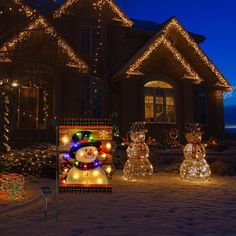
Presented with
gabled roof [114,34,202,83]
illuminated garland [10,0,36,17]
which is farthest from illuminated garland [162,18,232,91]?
illuminated garland [10,0,36,17]

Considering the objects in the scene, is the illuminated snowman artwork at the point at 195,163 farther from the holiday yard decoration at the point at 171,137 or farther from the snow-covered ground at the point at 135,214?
the holiday yard decoration at the point at 171,137

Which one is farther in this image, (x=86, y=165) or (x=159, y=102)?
(x=159, y=102)

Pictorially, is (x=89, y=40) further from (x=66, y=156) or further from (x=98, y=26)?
(x=66, y=156)

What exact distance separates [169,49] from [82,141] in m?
11.0

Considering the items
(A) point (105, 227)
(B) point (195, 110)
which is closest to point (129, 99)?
(B) point (195, 110)

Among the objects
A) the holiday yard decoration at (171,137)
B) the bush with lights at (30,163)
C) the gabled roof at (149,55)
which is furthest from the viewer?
the holiday yard decoration at (171,137)

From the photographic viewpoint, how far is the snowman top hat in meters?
7.96

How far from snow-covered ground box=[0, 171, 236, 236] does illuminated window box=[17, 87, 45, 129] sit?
8151 mm

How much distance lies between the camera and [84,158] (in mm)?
7926

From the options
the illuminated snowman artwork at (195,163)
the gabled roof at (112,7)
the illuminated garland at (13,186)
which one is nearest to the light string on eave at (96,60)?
the gabled roof at (112,7)

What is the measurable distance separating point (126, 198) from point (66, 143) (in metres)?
1.95

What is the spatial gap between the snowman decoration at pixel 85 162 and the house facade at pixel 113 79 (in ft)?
24.2

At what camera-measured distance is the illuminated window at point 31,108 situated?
51.9 feet

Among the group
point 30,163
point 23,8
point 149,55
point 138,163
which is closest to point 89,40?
point 149,55
